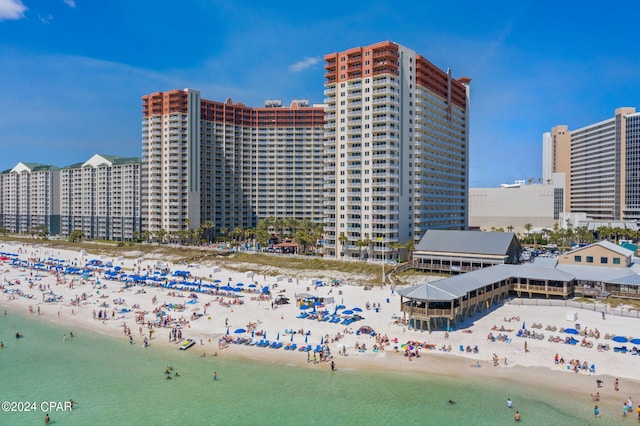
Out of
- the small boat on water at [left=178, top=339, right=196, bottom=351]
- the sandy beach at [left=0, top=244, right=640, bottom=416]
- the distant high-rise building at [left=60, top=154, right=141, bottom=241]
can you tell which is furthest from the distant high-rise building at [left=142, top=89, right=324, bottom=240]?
the small boat on water at [left=178, top=339, right=196, bottom=351]

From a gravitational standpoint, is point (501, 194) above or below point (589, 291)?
above

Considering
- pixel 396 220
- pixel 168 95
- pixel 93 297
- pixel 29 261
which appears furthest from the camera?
pixel 168 95

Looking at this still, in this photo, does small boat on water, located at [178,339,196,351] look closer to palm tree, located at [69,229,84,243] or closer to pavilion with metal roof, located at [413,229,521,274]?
pavilion with metal roof, located at [413,229,521,274]

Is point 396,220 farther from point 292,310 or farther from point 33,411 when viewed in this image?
point 33,411

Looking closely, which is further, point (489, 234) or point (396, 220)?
point (396, 220)

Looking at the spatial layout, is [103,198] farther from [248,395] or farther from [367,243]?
[248,395]

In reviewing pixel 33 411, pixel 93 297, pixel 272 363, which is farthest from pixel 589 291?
pixel 93 297

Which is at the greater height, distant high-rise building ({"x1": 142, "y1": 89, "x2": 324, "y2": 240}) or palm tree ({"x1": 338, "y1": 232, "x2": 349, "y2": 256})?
distant high-rise building ({"x1": 142, "y1": 89, "x2": 324, "y2": 240})
